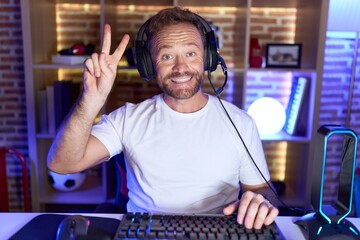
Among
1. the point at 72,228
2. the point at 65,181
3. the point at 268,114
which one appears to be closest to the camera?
the point at 72,228

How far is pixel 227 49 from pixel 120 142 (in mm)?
1565

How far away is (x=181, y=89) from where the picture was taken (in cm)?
150

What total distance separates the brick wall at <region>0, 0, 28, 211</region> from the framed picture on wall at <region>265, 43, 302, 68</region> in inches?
67.7

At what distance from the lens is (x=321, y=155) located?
998mm

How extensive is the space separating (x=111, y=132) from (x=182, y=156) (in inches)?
11.0

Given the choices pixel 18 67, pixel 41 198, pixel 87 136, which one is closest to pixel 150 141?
pixel 87 136

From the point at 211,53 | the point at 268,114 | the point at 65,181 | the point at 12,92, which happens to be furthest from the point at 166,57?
the point at 12,92

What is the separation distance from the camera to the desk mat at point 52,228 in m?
0.99

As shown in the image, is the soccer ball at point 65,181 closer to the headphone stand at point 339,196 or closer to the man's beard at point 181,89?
the man's beard at point 181,89

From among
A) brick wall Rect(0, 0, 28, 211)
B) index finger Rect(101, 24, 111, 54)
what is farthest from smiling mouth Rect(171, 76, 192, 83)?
brick wall Rect(0, 0, 28, 211)

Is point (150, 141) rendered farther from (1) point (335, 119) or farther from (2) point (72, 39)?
(1) point (335, 119)

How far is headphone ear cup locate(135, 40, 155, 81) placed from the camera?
145 centimetres

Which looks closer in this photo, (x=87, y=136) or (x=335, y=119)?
(x=87, y=136)

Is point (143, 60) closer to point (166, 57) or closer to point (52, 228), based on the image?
point (166, 57)
